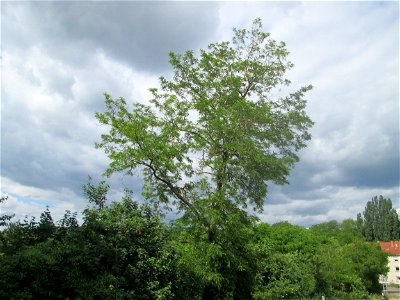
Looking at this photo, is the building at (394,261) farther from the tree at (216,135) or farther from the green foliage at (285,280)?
the tree at (216,135)

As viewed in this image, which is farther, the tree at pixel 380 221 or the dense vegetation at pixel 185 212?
the tree at pixel 380 221

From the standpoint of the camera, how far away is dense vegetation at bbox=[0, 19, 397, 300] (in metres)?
9.70

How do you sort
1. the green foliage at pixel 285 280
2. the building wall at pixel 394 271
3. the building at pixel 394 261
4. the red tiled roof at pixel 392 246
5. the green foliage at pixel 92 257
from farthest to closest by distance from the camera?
1. the building wall at pixel 394 271
2. the building at pixel 394 261
3. the red tiled roof at pixel 392 246
4. the green foliage at pixel 285 280
5. the green foliage at pixel 92 257

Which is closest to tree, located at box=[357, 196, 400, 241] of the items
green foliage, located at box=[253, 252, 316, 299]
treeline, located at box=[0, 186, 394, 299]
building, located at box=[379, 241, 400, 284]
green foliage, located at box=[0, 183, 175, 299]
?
building, located at box=[379, 241, 400, 284]

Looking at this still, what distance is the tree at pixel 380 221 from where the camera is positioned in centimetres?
9200

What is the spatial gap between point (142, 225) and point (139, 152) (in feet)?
17.2

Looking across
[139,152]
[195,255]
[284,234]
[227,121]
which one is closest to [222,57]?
[227,121]

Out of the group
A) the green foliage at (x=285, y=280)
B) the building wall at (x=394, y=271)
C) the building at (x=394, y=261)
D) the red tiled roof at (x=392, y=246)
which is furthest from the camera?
the building wall at (x=394, y=271)

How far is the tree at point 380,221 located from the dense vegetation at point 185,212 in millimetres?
73535

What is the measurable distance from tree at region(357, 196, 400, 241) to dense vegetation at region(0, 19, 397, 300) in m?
73.5

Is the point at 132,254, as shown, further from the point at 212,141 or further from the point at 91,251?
the point at 212,141

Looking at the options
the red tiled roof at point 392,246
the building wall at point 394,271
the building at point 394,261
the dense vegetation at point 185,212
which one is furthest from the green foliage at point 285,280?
the building wall at point 394,271

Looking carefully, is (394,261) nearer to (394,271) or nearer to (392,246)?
(394,271)

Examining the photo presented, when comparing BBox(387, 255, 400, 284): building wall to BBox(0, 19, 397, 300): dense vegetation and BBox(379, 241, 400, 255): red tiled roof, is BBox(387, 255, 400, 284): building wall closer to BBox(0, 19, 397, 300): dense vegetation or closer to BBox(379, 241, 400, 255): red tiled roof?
BBox(379, 241, 400, 255): red tiled roof
